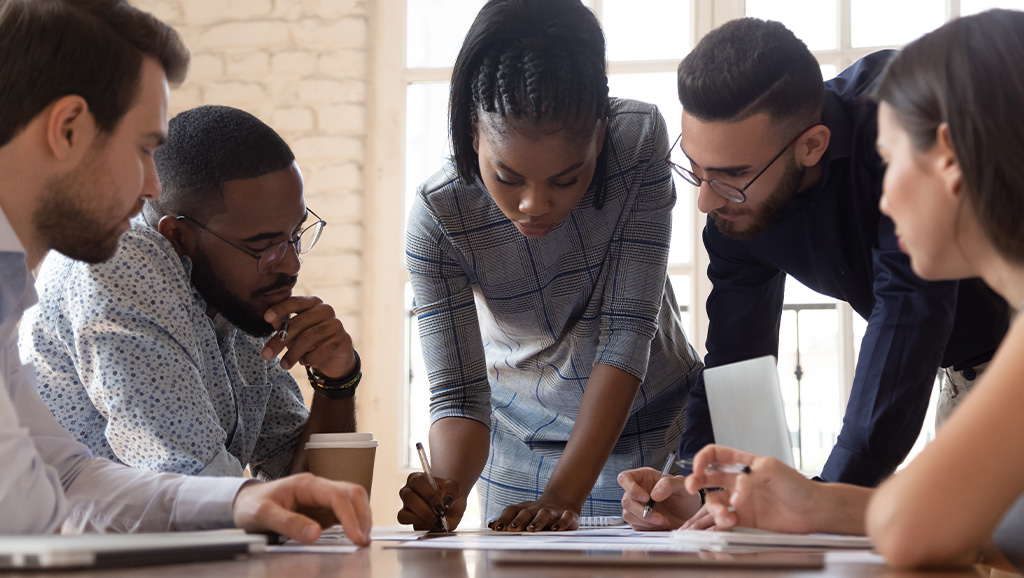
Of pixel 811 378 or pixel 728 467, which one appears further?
pixel 811 378

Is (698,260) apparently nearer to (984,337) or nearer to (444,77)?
(444,77)

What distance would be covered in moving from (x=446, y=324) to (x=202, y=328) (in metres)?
0.41

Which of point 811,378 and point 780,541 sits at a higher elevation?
point 780,541

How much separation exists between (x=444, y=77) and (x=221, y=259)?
1814 millimetres

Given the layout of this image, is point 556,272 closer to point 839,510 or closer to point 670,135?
point 839,510

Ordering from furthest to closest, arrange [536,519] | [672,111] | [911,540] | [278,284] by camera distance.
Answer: [672,111]
[278,284]
[536,519]
[911,540]

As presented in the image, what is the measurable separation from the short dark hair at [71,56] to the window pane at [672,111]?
2038 millimetres

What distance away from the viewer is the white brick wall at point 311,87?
3.06m

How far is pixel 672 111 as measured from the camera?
10.0 ft

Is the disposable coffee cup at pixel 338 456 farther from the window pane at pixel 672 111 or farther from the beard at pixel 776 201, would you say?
the window pane at pixel 672 111

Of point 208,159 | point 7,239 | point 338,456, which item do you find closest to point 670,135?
point 208,159

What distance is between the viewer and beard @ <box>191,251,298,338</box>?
4.77 feet

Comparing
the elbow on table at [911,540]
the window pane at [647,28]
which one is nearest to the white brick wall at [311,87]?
the window pane at [647,28]

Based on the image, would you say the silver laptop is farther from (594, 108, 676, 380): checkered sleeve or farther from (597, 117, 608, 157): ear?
(597, 117, 608, 157): ear
